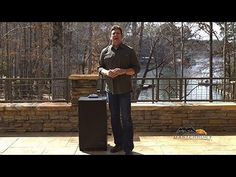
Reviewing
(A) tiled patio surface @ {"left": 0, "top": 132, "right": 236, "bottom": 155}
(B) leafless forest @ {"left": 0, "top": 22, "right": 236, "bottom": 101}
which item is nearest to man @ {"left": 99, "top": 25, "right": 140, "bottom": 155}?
(A) tiled patio surface @ {"left": 0, "top": 132, "right": 236, "bottom": 155}

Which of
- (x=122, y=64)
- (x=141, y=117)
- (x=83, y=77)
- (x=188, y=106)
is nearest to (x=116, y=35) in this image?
(x=122, y=64)

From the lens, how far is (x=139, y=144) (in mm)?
5441

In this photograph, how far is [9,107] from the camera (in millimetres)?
6293

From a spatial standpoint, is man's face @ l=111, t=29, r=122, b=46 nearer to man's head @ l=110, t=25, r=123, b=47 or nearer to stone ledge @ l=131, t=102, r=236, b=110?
man's head @ l=110, t=25, r=123, b=47

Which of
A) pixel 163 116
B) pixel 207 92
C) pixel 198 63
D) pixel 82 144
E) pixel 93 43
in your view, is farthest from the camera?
pixel 198 63

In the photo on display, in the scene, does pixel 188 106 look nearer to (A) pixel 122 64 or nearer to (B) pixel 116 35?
(A) pixel 122 64

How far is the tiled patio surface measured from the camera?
498 centimetres

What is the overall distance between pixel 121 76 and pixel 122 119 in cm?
57

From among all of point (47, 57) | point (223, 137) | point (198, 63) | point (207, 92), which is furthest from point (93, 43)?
point (223, 137)

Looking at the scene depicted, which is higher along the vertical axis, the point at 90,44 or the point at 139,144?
the point at 90,44
